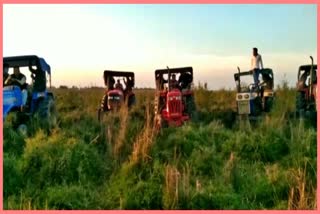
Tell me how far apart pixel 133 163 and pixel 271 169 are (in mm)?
2031

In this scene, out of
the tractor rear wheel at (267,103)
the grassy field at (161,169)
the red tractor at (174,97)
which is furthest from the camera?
the tractor rear wheel at (267,103)

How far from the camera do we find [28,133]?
35.7 ft

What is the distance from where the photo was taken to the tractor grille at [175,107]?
13266 millimetres

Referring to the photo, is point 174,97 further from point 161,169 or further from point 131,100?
point 161,169

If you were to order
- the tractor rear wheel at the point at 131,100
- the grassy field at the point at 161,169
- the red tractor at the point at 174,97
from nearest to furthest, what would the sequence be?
the grassy field at the point at 161,169 < the red tractor at the point at 174,97 < the tractor rear wheel at the point at 131,100

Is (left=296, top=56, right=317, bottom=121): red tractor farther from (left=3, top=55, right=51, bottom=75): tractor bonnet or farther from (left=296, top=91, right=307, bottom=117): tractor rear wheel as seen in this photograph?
(left=3, top=55, right=51, bottom=75): tractor bonnet

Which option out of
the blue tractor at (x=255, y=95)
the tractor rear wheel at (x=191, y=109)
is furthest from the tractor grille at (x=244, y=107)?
the tractor rear wheel at (x=191, y=109)

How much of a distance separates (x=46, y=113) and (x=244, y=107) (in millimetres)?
4989

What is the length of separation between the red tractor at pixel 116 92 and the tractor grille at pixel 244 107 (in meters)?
2.92

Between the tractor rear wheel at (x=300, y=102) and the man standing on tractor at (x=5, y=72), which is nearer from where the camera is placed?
the man standing on tractor at (x=5, y=72)

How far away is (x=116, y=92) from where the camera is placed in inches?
561

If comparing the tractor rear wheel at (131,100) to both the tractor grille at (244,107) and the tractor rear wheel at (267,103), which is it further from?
the tractor rear wheel at (267,103)

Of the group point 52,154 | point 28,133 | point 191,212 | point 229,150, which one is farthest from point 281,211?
point 28,133

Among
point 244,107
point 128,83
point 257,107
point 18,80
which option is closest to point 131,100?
point 128,83
